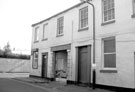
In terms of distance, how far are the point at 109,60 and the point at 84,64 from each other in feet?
9.23

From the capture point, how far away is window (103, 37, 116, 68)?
43.0 feet

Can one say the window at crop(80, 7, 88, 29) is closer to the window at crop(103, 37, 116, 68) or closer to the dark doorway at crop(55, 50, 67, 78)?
the window at crop(103, 37, 116, 68)

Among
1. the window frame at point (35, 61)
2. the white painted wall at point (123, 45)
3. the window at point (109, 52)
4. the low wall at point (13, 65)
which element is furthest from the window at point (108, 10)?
the low wall at point (13, 65)

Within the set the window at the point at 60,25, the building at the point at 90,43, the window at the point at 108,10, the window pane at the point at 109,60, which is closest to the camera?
the building at the point at 90,43

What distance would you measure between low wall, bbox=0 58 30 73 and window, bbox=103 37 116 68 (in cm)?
2678

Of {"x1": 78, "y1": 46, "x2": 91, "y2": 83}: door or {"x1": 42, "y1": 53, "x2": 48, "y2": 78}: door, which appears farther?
{"x1": 42, "y1": 53, "x2": 48, "y2": 78}: door

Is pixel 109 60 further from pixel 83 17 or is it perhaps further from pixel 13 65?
pixel 13 65

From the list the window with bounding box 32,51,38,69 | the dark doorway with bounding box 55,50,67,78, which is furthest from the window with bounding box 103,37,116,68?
the window with bounding box 32,51,38,69

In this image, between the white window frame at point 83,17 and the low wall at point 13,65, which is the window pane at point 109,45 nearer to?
the white window frame at point 83,17

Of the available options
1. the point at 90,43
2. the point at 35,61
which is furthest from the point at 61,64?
the point at 90,43

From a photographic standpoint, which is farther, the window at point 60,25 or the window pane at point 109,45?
the window at point 60,25

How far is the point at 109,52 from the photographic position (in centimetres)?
1345

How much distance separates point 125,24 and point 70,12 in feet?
22.0

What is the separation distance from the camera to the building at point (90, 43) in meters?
Result: 12.0
